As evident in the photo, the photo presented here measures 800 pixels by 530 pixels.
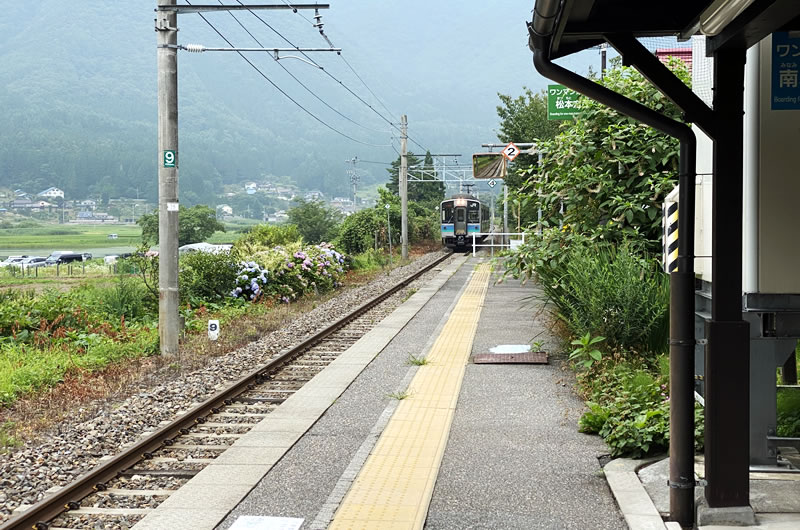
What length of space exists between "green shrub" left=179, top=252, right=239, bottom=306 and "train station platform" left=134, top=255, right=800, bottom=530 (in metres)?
8.43

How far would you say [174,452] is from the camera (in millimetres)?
7703

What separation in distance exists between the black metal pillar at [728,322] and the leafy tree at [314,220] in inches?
1867

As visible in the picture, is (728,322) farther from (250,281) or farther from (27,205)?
(27,205)

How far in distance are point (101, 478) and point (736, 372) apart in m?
4.56

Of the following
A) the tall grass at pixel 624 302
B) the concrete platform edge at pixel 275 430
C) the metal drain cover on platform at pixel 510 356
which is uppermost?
the tall grass at pixel 624 302

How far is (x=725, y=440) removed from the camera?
209 inches

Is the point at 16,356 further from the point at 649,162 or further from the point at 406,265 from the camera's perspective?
the point at 406,265

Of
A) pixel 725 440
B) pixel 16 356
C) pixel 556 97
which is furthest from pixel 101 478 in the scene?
pixel 556 97

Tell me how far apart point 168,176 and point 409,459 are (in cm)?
775

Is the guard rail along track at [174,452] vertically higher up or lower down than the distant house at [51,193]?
lower down

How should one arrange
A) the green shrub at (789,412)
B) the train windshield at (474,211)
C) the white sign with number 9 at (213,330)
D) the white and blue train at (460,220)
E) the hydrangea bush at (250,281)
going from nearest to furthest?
the green shrub at (789,412) < the white sign with number 9 at (213,330) < the hydrangea bush at (250,281) < the white and blue train at (460,220) < the train windshield at (474,211)

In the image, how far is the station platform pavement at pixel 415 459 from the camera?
5.76 m

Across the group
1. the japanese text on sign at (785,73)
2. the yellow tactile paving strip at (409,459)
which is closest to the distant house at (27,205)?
the yellow tactile paving strip at (409,459)

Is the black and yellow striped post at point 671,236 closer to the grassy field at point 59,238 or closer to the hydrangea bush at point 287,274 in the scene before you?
the hydrangea bush at point 287,274
